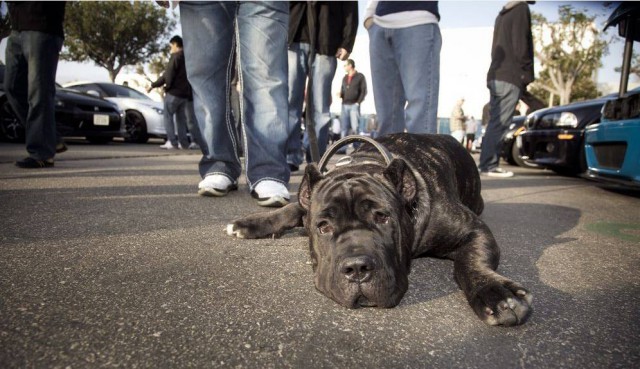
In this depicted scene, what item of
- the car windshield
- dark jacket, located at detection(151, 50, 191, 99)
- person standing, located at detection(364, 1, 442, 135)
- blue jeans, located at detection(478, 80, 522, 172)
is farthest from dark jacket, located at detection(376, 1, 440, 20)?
the car windshield

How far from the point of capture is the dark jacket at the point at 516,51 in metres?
6.39

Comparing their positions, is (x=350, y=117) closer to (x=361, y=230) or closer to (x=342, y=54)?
(x=342, y=54)

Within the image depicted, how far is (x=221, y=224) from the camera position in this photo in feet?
9.32

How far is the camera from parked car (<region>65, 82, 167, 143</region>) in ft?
40.4

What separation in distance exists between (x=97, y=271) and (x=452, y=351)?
4.90 ft

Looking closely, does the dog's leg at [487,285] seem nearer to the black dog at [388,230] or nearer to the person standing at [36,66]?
the black dog at [388,230]

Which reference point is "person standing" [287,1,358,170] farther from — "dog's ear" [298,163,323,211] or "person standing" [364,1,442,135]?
"dog's ear" [298,163,323,211]

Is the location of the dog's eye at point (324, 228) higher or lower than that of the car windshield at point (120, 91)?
lower

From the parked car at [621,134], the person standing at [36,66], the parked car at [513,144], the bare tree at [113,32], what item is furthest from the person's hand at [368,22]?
the bare tree at [113,32]


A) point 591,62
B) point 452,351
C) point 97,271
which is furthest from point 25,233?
point 591,62

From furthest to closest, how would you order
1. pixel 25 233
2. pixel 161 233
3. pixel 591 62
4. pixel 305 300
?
pixel 591 62
pixel 161 233
pixel 25 233
pixel 305 300

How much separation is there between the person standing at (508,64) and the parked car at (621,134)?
5.79 ft

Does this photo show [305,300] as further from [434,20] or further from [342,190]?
[434,20]

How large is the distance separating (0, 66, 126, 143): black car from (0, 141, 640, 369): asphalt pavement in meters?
7.42
